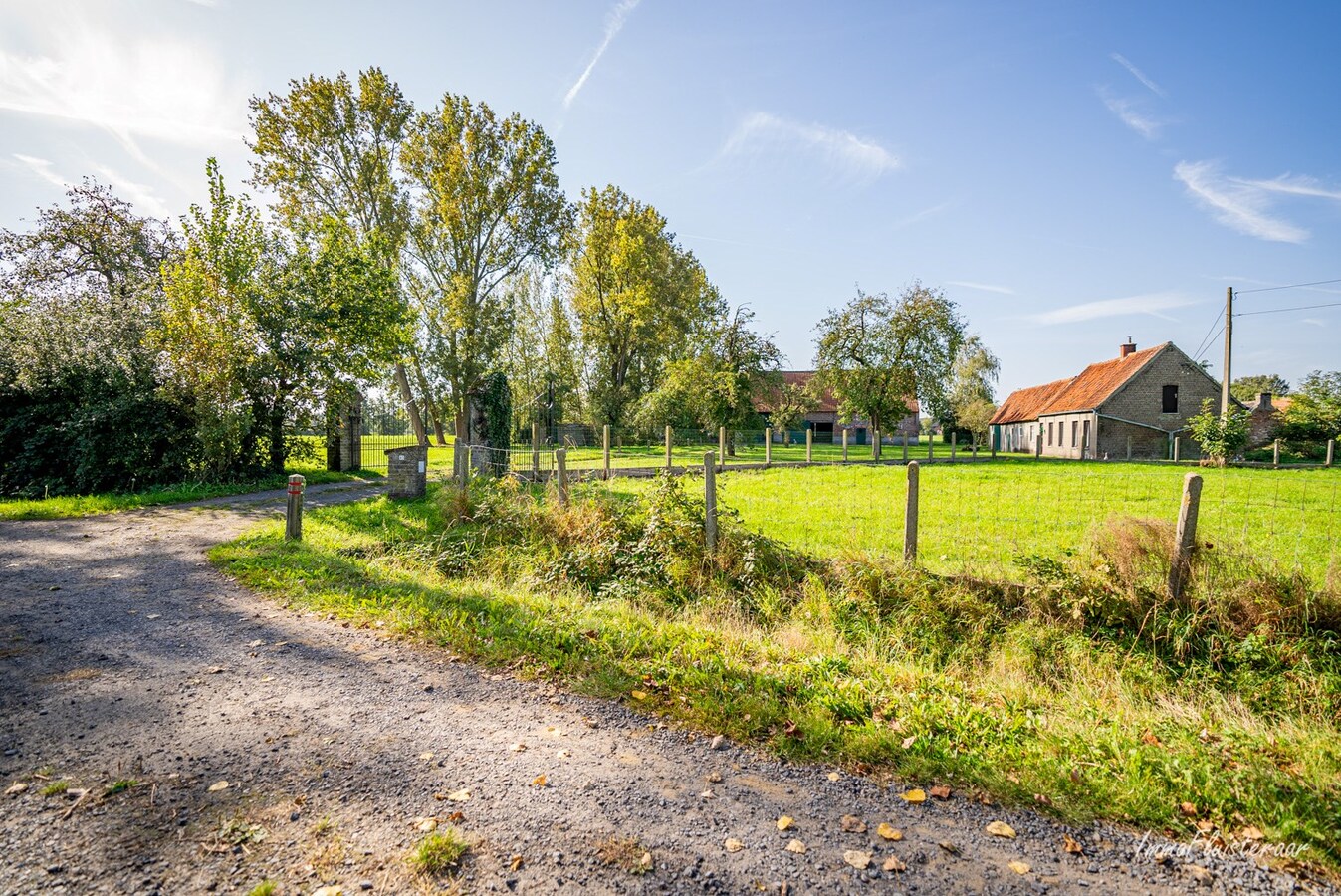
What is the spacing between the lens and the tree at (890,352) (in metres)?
31.9

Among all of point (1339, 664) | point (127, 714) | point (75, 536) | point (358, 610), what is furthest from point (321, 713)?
point (75, 536)

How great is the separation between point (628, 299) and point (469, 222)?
11.4 meters

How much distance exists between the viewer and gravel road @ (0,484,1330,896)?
2.55 metres

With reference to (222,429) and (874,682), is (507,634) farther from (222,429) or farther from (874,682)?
(222,429)

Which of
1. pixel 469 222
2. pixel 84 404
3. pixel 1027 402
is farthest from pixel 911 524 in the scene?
pixel 1027 402

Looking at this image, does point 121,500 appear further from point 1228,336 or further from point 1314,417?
point 1314,417

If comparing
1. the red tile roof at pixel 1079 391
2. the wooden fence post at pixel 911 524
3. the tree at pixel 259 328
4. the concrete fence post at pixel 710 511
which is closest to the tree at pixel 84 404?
the tree at pixel 259 328

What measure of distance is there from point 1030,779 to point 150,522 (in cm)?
1331

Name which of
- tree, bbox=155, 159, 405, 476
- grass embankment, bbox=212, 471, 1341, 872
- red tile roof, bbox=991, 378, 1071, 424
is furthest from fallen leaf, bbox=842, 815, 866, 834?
red tile roof, bbox=991, 378, 1071, 424

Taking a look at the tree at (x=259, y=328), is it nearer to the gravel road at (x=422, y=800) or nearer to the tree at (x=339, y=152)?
the tree at (x=339, y=152)

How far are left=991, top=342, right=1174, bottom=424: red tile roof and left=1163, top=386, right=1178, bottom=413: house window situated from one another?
216 centimetres

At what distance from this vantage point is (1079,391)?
38625mm

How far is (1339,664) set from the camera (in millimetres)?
5258

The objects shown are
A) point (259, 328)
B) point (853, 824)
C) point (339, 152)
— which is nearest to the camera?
point (853, 824)
